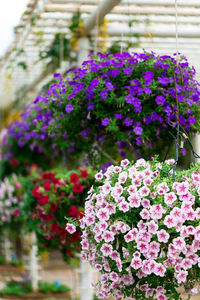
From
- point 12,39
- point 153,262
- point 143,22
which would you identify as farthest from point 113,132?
point 12,39

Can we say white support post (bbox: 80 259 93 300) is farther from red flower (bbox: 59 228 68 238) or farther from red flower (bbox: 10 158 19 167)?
red flower (bbox: 10 158 19 167)

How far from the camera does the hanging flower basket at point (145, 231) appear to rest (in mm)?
1454

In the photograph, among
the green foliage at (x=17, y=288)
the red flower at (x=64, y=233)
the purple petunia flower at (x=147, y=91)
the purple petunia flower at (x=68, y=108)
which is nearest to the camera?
the purple petunia flower at (x=147, y=91)

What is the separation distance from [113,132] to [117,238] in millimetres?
634

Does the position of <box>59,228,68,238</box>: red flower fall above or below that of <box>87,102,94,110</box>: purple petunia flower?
below

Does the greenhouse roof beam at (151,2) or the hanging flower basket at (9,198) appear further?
the hanging flower basket at (9,198)

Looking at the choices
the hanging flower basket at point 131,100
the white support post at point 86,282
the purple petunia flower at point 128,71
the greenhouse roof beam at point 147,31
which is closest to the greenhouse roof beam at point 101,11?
the greenhouse roof beam at point 147,31

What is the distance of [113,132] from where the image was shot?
2.08 meters

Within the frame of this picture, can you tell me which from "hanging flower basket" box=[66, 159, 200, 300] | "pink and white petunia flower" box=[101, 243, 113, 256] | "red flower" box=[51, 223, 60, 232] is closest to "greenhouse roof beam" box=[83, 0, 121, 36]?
"red flower" box=[51, 223, 60, 232]

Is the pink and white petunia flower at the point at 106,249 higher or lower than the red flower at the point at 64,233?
lower

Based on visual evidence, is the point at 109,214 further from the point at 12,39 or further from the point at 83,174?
the point at 12,39

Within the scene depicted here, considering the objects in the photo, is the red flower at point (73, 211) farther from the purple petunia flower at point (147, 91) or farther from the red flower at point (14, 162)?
the red flower at point (14, 162)

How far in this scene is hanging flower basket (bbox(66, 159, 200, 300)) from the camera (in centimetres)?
145

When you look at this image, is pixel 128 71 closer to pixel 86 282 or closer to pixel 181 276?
pixel 181 276
